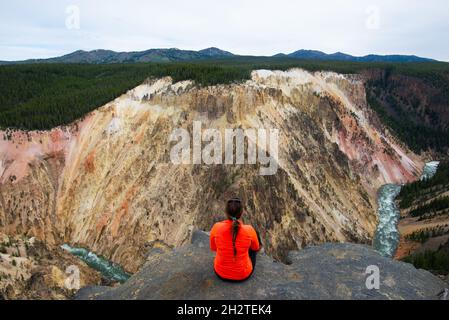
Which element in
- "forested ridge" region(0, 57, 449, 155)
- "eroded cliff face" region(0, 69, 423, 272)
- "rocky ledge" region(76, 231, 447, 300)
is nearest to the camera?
"rocky ledge" region(76, 231, 447, 300)

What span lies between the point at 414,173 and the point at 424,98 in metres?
46.5

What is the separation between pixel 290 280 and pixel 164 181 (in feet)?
Answer: 91.2

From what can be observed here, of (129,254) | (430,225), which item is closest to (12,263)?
(129,254)

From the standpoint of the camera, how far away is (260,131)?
3972cm

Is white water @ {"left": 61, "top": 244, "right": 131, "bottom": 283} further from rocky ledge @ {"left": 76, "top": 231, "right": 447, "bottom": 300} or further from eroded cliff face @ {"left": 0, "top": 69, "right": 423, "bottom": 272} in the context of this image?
rocky ledge @ {"left": 76, "top": 231, "right": 447, "bottom": 300}

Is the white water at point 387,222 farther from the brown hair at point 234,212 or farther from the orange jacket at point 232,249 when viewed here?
the brown hair at point 234,212

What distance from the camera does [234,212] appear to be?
26.0ft

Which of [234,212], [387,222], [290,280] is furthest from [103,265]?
[387,222]

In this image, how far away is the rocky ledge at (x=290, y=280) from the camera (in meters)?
8.42

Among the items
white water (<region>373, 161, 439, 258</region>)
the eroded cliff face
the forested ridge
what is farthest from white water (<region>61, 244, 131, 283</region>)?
white water (<region>373, 161, 439, 258</region>)

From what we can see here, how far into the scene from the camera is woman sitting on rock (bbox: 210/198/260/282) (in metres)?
7.98

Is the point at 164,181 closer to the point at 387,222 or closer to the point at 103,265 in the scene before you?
the point at 103,265

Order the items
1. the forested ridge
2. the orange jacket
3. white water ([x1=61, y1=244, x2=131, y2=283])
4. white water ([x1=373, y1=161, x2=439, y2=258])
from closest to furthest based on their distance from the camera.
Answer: the orange jacket → white water ([x1=61, y1=244, x2=131, y2=283]) → white water ([x1=373, y1=161, x2=439, y2=258]) → the forested ridge

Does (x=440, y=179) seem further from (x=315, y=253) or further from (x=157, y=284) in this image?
(x=157, y=284)
